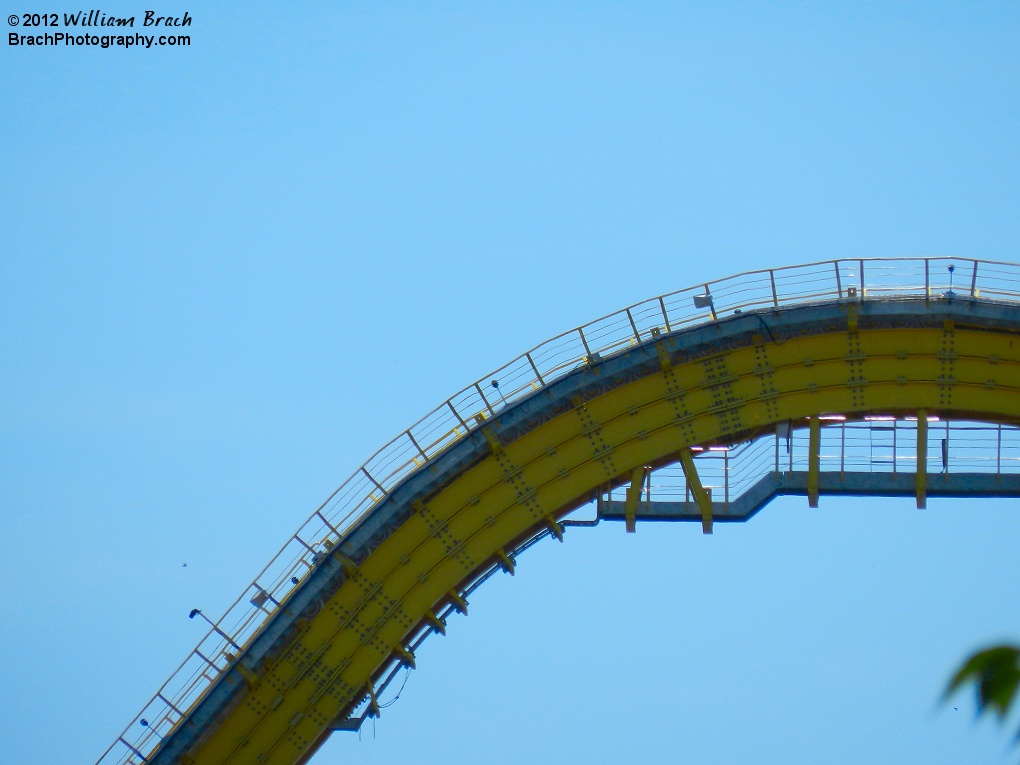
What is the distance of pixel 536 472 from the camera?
3081cm

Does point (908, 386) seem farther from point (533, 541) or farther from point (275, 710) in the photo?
point (275, 710)

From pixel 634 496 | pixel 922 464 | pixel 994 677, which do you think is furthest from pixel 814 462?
pixel 994 677

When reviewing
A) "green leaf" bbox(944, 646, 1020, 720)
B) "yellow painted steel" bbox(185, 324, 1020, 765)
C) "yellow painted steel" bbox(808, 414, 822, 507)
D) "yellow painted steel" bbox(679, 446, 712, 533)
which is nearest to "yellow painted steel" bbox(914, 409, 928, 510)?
"yellow painted steel" bbox(185, 324, 1020, 765)

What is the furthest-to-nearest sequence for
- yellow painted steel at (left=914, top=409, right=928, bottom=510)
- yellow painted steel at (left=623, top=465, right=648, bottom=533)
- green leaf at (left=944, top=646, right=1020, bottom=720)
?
1. yellow painted steel at (left=623, top=465, right=648, bottom=533)
2. yellow painted steel at (left=914, top=409, right=928, bottom=510)
3. green leaf at (left=944, top=646, right=1020, bottom=720)

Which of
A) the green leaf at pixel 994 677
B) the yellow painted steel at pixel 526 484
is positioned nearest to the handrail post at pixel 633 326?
the yellow painted steel at pixel 526 484

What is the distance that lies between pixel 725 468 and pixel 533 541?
185 inches

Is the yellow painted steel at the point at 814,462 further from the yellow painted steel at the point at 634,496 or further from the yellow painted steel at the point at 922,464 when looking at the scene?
the yellow painted steel at the point at 634,496

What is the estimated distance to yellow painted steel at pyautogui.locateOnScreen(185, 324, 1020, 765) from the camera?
29844 mm

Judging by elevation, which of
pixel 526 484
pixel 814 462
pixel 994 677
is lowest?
pixel 994 677

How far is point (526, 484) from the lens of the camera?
30781 millimetres

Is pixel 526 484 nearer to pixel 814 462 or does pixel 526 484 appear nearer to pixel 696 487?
pixel 696 487

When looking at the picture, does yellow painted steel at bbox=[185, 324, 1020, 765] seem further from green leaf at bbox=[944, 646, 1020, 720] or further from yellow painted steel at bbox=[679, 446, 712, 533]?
green leaf at bbox=[944, 646, 1020, 720]

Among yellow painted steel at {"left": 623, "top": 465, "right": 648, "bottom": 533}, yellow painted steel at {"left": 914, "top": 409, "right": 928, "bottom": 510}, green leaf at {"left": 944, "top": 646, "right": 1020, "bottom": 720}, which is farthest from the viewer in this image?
yellow painted steel at {"left": 623, "top": 465, "right": 648, "bottom": 533}

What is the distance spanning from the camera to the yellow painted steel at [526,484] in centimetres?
2984
